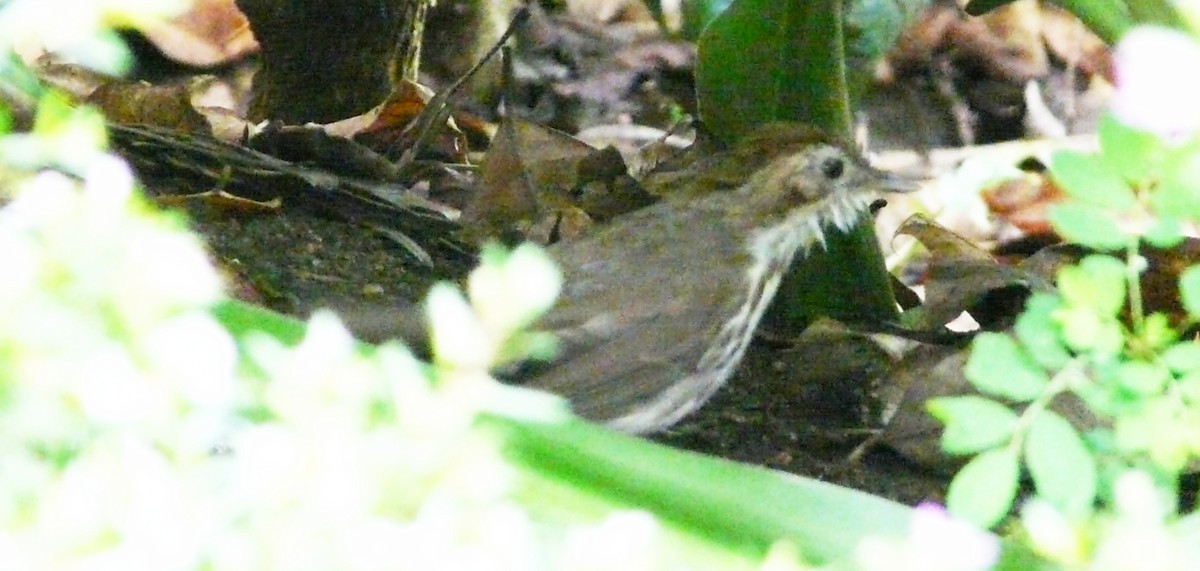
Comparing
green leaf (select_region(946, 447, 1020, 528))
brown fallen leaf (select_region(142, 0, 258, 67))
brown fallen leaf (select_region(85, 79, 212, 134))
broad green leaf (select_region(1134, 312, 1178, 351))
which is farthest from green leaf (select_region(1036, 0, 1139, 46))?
brown fallen leaf (select_region(142, 0, 258, 67))

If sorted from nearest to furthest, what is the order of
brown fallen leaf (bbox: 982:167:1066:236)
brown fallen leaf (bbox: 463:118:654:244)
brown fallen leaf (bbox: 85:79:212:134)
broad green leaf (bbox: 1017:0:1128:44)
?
broad green leaf (bbox: 1017:0:1128:44) < brown fallen leaf (bbox: 463:118:654:244) < brown fallen leaf (bbox: 85:79:212:134) < brown fallen leaf (bbox: 982:167:1066:236)

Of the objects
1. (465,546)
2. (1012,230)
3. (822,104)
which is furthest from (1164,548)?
(1012,230)

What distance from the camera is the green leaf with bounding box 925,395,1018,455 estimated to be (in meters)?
0.61

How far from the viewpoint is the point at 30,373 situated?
1.44 ft

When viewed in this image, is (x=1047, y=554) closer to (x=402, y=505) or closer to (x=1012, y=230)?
(x=402, y=505)

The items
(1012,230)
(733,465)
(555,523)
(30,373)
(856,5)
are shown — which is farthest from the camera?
(1012,230)

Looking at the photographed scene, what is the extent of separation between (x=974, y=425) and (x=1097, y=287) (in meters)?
0.09

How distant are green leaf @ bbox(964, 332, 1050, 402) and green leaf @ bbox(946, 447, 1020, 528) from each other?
1.7 inches

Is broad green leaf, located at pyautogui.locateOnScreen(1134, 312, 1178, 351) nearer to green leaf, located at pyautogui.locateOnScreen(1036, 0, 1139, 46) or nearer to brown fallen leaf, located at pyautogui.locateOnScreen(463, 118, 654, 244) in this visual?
green leaf, located at pyautogui.locateOnScreen(1036, 0, 1139, 46)

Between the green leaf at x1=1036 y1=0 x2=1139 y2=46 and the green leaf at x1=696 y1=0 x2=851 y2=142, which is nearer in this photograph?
the green leaf at x1=1036 y1=0 x2=1139 y2=46

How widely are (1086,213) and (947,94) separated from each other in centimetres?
308

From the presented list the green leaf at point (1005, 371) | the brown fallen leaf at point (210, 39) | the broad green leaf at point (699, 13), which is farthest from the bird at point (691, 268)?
the brown fallen leaf at point (210, 39)

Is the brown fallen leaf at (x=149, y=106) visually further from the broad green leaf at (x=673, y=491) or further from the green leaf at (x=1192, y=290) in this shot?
the green leaf at (x=1192, y=290)

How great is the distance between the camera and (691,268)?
1.70 metres
